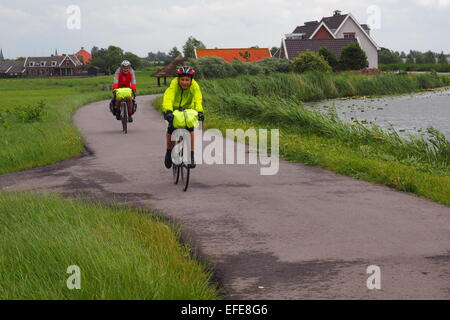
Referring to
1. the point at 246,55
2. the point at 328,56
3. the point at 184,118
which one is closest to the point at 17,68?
the point at 246,55

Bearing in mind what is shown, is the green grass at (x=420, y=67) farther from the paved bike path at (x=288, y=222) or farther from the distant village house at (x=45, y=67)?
the distant village house at (x=45, y=67)

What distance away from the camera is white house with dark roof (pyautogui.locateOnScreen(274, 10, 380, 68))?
6919cm

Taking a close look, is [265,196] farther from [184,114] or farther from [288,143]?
[288,143]

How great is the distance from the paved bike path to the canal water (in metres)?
9.78

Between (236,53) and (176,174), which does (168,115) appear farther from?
(236,53)

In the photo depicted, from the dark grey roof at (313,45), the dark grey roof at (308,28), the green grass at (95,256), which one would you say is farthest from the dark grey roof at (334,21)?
the green grass at (95,256)

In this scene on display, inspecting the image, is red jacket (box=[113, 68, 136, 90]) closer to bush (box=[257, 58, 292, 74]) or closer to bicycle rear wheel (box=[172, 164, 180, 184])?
bicycle rear wheel (box=[172, 164, 180, 184])

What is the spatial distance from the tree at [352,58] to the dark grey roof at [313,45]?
527 cm

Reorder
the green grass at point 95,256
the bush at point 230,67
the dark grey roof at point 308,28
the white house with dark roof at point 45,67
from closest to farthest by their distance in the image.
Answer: the green grass at point 95,256 < the bush at point 230,67 < the dark grey roof at point 308,28 < the white house with dark roof at point 45,67

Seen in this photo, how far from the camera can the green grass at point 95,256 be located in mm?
5047

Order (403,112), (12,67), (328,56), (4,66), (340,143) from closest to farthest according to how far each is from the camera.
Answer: (340,143)
(403,112)
(328,56)
(12,67)
(4,66)

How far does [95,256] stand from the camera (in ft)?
18.6

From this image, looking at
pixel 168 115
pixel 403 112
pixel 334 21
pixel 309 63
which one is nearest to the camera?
pixel 168 115

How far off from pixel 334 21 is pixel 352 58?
1799 centimetres
